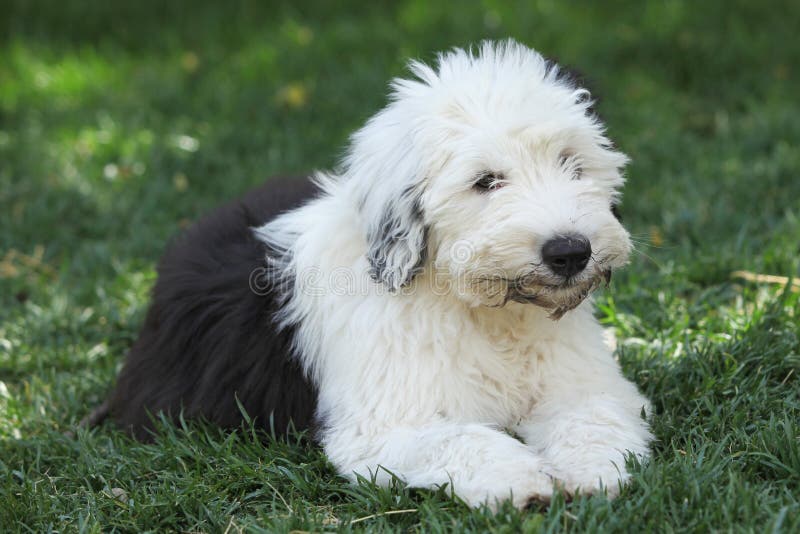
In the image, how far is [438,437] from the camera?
2869 mm

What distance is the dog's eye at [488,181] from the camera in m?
2.88

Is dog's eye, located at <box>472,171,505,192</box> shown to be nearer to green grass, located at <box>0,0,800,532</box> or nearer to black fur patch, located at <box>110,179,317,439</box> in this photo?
green grass, located at <box>0,0,800,532</box>

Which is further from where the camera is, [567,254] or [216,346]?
[216,346]

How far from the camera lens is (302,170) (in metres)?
6.12

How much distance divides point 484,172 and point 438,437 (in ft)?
2.69

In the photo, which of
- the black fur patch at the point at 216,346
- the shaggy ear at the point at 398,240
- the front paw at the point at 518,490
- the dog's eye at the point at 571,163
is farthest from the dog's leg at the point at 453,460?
the dog's eye at the point at 571,163

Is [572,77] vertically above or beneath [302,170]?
above

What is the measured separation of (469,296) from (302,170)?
11.1 feet

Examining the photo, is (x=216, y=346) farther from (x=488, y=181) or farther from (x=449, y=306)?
(x=488, y=181)

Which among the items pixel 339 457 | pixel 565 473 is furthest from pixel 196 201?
pixel 565 473

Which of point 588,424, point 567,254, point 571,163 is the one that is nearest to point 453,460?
point 588,424

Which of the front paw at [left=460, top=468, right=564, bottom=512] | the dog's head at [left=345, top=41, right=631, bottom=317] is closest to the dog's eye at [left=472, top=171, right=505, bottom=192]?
the dog's head at [left=345, top=41, right=631, bottom=317]

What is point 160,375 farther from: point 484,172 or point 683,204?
point 683,204

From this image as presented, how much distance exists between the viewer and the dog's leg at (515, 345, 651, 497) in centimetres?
278
